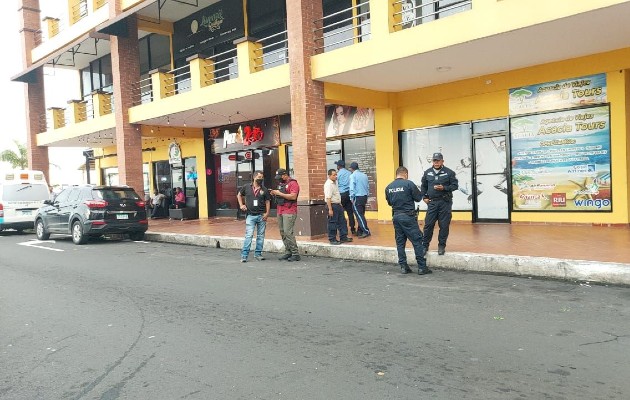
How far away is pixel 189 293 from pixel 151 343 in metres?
2.13

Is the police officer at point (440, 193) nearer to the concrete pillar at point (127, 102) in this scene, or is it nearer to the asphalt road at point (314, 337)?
the asphalt road at point (314, 337)

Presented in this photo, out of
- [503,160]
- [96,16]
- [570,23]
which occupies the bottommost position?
[503,160]

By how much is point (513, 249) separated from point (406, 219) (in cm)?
209

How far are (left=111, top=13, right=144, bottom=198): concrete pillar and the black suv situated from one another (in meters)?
3.20

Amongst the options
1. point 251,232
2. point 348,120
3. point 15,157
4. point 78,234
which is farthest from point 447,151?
point 15,157

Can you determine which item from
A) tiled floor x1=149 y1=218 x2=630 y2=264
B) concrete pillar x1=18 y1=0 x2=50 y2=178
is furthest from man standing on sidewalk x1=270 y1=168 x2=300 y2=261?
concrete pillar x1=18 y1=0 x2=50 y2=178

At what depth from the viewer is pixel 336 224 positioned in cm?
1016

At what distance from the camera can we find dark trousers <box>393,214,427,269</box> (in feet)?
24.9

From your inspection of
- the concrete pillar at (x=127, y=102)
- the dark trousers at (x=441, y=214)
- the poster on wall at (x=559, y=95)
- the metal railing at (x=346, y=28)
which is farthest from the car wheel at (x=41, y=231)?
the poster on wall at (x=559, y=95)

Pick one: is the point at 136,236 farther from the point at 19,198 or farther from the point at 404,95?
the point at 404,95

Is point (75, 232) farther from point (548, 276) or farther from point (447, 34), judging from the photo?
point (548, 276)

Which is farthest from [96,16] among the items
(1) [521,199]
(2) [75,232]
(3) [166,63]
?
(1) [521,199]

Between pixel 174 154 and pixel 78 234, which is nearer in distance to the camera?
pixel 78 234

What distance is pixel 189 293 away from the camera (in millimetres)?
6773
